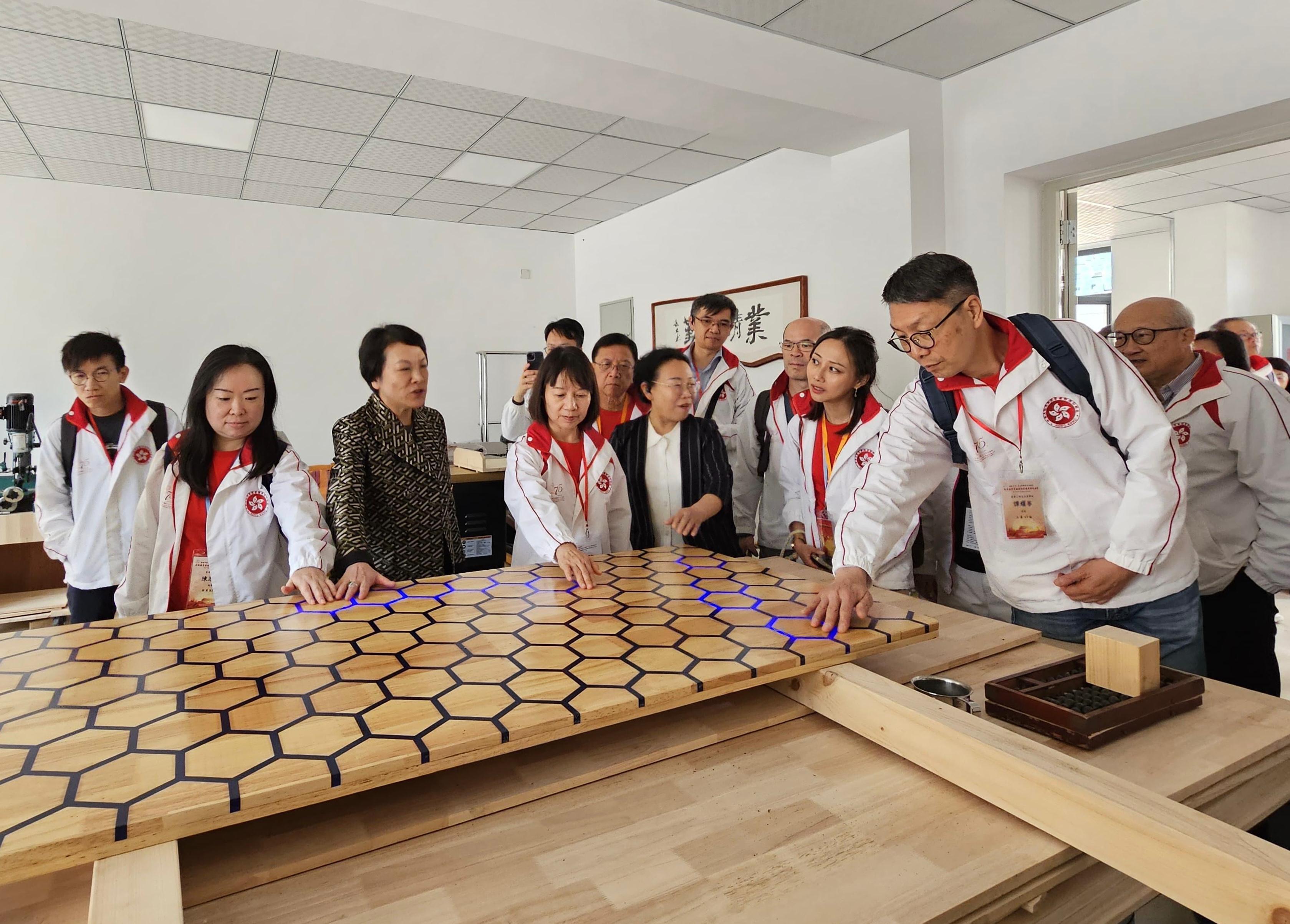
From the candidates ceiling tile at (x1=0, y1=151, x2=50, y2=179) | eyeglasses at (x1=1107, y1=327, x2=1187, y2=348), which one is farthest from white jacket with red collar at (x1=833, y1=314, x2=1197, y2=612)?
ceiling tile at (x1=0, y1=151, x2=50, y2=179)

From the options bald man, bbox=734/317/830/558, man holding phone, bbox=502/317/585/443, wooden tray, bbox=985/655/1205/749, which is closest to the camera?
wooden tray, bbox=985/655/1205/749

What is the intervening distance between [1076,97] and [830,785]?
12.0 ft

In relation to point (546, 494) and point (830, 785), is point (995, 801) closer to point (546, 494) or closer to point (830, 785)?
point (830, 785)

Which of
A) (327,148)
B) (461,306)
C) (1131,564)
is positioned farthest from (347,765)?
(461,306)

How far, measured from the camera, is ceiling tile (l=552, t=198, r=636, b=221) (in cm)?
666

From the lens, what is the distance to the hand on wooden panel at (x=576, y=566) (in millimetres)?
1829

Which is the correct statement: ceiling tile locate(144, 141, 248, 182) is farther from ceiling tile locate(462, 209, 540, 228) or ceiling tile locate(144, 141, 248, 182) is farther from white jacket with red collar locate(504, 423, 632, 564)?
white jacket with red collar locate(504, 423, 632, 564)

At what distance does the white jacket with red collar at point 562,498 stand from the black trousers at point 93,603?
1508 mm

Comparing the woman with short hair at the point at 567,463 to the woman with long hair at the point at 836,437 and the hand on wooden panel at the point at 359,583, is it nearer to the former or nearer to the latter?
the hand on wooden panel at the point at 359,583

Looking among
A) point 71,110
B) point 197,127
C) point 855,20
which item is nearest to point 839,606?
point 855,20

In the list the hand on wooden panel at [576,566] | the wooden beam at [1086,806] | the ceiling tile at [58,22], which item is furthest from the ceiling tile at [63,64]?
the wooden beam at [1086,806]

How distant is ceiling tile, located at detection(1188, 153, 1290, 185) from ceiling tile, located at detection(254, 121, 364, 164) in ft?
17.4

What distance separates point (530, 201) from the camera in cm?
656

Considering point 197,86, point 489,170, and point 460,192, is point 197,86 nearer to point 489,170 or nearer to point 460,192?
point 489,170
